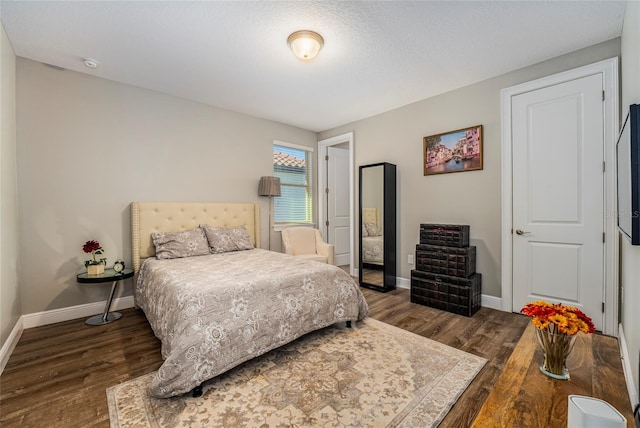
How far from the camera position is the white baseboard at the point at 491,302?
3.09m

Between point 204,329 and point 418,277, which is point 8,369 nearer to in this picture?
point 204,329

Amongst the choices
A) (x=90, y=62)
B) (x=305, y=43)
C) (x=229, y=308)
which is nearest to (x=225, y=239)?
(x=229, y=308)

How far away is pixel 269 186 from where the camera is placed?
166 inches

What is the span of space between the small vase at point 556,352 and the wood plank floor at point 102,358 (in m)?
0.60

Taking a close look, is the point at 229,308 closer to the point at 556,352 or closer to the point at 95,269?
the point at 556,352

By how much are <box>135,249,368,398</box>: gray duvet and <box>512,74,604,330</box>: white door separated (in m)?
1.87

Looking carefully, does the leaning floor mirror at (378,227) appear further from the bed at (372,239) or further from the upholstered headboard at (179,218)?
the upholstered headboard at (179,218)

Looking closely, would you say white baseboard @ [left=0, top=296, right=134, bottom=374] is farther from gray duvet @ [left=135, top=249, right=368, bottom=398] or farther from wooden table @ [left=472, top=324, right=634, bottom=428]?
wooden table @ [left=472, top=324, right=634, bottom=428]

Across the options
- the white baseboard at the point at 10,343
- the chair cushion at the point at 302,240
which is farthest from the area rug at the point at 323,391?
the chair cushion at the point at 302,240

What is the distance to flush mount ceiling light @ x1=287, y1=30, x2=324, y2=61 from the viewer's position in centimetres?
228

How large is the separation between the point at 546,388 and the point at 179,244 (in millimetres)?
3256

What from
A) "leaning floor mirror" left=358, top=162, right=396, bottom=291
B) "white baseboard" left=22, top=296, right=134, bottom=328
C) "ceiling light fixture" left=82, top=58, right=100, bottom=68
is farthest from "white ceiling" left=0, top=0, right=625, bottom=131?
"white baseboard" left=22, top=296, right=134, bottom=328

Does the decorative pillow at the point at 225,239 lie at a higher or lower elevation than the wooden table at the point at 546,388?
higher

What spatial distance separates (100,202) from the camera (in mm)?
3057
